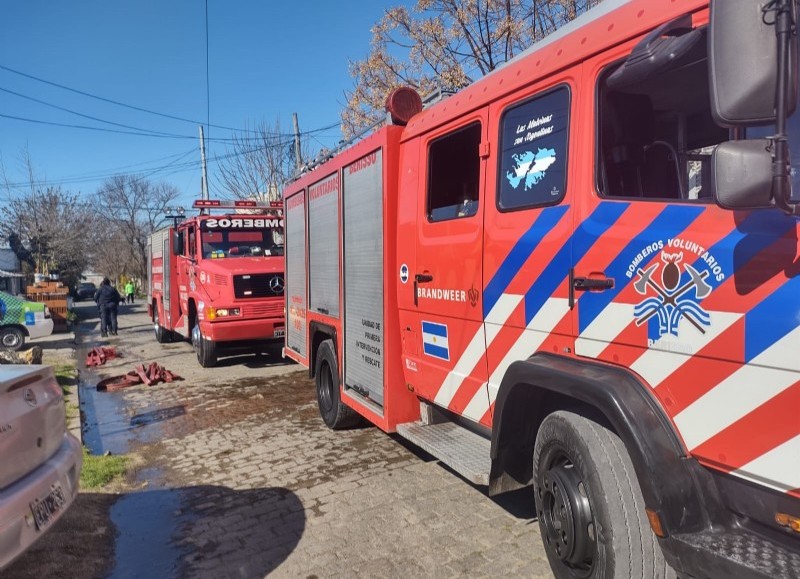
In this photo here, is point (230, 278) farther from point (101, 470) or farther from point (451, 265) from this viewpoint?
point (451, 265)

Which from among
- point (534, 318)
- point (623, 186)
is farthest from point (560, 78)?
point (534, 318)

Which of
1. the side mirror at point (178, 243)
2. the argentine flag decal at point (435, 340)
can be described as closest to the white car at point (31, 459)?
the argentine flag decal at point (435, 340)

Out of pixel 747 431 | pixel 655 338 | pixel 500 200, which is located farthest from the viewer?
pixel 500 200

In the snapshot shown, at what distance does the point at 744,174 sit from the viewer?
191cm

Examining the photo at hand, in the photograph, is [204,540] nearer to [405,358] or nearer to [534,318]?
[405,358]

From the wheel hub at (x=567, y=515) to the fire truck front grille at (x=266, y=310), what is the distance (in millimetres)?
7766

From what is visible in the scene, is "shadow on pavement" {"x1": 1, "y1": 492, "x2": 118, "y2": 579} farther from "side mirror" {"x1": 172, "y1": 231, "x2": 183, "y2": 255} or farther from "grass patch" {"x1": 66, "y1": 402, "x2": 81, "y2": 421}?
"side mirror" {"x1": 172, "y1": 231, "x2": 183, "y2": 255}

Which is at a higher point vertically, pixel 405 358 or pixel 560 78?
pixel 560 78

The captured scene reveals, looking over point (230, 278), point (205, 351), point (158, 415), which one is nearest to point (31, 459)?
point (158, 415)

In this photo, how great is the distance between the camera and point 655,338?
2434 millimetres

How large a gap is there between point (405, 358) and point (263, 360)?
735 centimetres

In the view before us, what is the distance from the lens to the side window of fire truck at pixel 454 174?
387 centimetres

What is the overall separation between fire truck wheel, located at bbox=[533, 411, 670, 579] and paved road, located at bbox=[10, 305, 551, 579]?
2.16 ft

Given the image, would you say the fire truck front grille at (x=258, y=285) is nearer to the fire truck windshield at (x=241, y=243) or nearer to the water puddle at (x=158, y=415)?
the fire truck windshield at (x=241, y=243)
